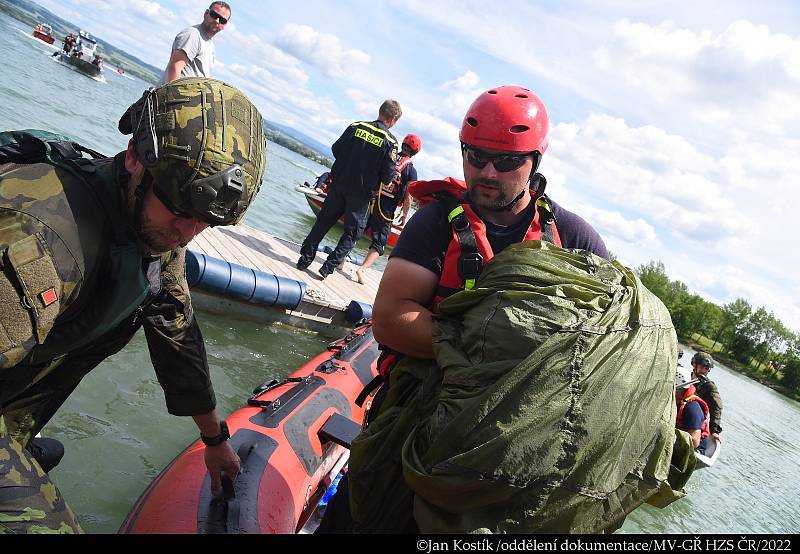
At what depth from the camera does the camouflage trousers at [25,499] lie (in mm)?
1232

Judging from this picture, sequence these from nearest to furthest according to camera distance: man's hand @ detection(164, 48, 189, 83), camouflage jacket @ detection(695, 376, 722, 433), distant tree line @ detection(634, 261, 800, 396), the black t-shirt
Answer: the black t-shirt
man's hand @ detection(164, 48, 189, 83)
camouflage jacket @ detection(695, 376, 722, 433)
distant tree line @ detection(634, 261, 800, 396)

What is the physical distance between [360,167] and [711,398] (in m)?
6.37

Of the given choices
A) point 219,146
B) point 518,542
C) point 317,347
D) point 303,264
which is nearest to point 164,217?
point 219,146

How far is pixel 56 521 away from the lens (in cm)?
130

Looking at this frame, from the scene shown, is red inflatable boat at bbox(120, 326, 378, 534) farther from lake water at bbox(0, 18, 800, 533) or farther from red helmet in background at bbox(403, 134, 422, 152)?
red helmet in background at bbox(403, 134, 422, 152)

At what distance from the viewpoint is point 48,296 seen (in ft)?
4.27

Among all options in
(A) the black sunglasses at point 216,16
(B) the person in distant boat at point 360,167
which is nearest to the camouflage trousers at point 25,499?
(A) the black sunglasses at point 216,16

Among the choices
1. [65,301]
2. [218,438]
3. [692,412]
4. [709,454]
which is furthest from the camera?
[709,454]

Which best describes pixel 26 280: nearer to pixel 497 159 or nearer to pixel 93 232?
pixel 93 232

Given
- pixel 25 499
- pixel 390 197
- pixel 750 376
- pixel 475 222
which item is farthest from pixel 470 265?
pixel 750 376

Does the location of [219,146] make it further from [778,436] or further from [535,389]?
[778,436]

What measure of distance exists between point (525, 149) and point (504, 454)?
45.6 inches

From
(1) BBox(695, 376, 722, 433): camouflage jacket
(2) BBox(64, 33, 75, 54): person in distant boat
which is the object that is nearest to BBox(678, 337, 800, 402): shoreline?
(1) BBox(695, 376, 722, 433): camouflage jacket

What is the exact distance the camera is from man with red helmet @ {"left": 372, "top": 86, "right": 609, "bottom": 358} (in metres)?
1.89
